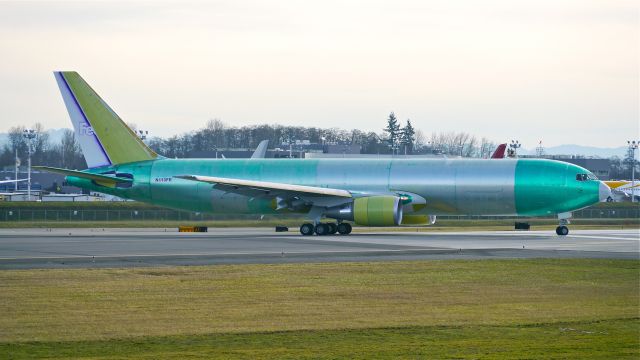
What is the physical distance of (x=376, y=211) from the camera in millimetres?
50594

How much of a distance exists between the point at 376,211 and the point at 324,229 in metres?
3.52

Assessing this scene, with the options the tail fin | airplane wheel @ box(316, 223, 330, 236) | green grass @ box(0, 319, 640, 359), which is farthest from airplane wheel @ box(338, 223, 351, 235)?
green grass @ box(0, 319, 640, 359)

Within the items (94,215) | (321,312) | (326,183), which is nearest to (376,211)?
(326,183)

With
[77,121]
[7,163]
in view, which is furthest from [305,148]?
[77,121]

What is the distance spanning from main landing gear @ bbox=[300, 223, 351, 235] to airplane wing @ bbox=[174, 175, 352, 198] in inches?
65.1

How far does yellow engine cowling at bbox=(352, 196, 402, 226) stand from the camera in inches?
1984

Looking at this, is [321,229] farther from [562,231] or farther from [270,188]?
[562,231]

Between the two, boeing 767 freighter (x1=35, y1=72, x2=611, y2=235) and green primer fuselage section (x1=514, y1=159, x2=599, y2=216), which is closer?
green primer fuselage section (x1=514, y1=159, x2=599, y2=216)

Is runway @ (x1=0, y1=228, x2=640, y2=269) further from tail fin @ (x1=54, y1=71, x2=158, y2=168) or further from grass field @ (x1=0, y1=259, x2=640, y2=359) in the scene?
tail fin @ (x1=54, y1=71, x2=158, y2=168)

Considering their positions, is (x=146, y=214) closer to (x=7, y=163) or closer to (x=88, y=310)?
(x=88, y=310)

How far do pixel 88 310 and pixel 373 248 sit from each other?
19688mm

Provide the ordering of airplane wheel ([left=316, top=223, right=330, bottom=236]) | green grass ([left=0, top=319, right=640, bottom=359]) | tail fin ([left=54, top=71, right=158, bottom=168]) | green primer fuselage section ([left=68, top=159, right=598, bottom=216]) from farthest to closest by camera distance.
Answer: tail fin ([left=54, top=71, right=158, bottom=168])
airplane wheel ([left=316, top=223, right=330, bottom=236])
green primer fuselage section ([left=68, top=159, right=598, bottom=216])
green grass ([left=0, top=319, right=640, bottom=359])

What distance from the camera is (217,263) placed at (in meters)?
31.5

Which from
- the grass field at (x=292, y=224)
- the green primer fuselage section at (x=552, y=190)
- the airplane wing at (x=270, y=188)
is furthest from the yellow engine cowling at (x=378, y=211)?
the grass field at (x=292, y=224)
